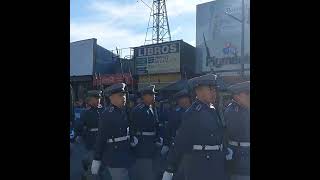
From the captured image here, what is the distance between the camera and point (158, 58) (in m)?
18.9

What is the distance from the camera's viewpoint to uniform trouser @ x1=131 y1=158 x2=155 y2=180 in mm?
5091

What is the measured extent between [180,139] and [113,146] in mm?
1376

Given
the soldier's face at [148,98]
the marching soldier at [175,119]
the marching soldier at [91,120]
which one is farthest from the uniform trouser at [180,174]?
the marching soldier at [91,120]

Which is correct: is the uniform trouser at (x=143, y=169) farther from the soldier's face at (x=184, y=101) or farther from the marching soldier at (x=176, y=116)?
the soldier's face at (x=184, y=101)

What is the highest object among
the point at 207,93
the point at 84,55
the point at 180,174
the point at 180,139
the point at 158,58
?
the point at 84,55

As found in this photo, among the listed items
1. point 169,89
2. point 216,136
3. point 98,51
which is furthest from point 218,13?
point 216,136

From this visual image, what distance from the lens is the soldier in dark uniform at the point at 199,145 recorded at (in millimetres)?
3607

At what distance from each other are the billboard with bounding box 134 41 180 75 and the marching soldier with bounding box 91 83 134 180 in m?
11.5

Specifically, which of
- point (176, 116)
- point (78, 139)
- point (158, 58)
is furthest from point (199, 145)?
point (158, 58)

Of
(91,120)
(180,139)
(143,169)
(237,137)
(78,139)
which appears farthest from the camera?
(78,139)

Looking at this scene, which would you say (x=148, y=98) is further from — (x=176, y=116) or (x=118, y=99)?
(x=176, y=116)

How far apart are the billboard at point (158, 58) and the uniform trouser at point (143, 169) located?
10.9 metres

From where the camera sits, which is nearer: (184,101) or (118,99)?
(118,99)

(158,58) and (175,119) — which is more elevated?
(158,58)
